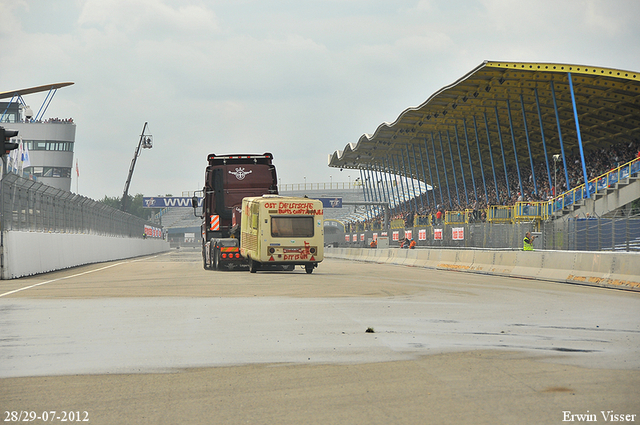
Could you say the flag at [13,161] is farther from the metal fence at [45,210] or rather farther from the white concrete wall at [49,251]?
the metal fence at [45,210]

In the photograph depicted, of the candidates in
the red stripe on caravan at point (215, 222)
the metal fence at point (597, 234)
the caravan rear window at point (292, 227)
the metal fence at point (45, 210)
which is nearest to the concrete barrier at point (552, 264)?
the metal fence at point (597, 234)

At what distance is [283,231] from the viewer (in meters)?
27.1

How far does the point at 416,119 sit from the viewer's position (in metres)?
66.9

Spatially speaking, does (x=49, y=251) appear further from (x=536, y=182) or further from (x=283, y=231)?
(x=536, y=182)

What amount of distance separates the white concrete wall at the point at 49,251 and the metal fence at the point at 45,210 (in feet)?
1.04

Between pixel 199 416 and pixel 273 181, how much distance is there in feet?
78.4

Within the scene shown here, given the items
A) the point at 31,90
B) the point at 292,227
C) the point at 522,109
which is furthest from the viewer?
the point at 31,90

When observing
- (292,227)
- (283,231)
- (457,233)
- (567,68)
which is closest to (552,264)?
(292,227)

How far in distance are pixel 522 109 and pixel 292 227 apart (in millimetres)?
31261

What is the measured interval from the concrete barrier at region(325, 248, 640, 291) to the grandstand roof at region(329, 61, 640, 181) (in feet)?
53.1

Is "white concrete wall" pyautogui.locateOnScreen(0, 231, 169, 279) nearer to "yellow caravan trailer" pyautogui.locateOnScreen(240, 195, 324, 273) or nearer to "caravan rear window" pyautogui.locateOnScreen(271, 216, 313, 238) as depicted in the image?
Result: "yellow caravan trailer" pyautogui.locateOnScreen(240, 195, 324, 273)

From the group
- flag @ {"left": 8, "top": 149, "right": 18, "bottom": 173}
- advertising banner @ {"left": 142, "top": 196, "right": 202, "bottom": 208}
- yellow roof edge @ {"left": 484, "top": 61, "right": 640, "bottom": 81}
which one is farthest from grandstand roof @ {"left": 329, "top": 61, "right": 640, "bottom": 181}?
advertising banner @ {"left": 142, "top": 196, "right": 202, "bottom": 208}

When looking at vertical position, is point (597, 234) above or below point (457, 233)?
below

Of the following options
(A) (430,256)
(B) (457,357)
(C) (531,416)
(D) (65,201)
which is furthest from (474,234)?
(C) (531,416)
